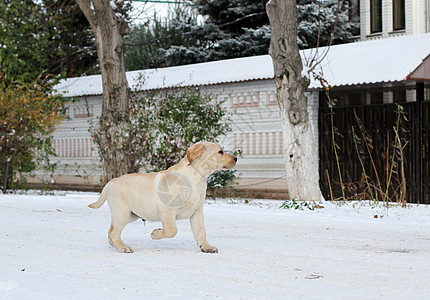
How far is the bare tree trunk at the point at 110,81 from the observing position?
54.3 ft

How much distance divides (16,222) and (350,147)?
24.5 feet

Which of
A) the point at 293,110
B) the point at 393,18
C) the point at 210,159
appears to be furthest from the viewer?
the point at 393,18

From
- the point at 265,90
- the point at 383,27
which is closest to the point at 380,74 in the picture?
the point at 265,90

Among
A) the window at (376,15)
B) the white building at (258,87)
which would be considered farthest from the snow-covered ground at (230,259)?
the window at (376,15)

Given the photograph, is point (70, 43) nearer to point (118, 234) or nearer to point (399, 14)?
point (399, 14)

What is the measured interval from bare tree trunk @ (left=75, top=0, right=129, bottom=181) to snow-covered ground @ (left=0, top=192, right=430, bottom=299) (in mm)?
4697

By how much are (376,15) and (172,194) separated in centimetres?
2071

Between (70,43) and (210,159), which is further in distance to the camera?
(70,43)

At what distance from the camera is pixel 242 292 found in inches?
211

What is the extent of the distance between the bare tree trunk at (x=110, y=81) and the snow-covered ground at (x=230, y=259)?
470cm

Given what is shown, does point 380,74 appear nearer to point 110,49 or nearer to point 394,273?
point 110,49

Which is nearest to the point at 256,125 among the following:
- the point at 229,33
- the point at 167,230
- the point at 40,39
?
the point at 40,39

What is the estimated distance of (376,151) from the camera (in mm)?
15062

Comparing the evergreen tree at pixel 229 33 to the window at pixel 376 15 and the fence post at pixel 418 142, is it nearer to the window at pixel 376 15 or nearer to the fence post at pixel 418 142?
the window at pixel 376 15
